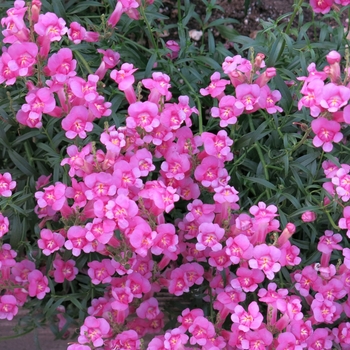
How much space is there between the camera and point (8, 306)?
1844mm

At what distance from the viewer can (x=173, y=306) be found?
202 cm

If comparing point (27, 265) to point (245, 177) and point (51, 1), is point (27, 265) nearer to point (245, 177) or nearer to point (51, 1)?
point (245, 177)

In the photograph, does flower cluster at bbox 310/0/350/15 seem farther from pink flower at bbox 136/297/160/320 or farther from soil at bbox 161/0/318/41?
pink flower at bbox 136/297/160/320

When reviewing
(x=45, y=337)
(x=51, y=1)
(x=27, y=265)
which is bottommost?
(x=45, y=337)

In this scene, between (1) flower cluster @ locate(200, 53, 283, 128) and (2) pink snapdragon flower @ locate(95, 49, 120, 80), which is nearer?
(1) flower cluster @ locate(200, 53, 283, 128)

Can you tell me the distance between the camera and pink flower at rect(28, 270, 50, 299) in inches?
72.8

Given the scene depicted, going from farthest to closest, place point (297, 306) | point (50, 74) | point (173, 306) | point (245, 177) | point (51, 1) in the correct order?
point (51, 1) → point (173, 306) → point (245, 177) → point (50, 74) → point (297, 306)

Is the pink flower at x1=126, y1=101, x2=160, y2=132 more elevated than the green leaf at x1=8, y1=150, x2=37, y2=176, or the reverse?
the pink flower at x1=126, y1=101, x2=160, y2=132

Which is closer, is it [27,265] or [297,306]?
[297,306]

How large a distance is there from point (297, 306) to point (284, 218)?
0.31m

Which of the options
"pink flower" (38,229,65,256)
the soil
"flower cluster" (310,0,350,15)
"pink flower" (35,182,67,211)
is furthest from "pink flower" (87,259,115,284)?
the soil

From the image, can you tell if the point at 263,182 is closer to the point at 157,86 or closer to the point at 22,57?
the point at 157,86

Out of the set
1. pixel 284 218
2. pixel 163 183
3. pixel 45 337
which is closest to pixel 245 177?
pixel 284 218

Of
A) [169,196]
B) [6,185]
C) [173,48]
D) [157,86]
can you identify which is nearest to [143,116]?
[157,86]
